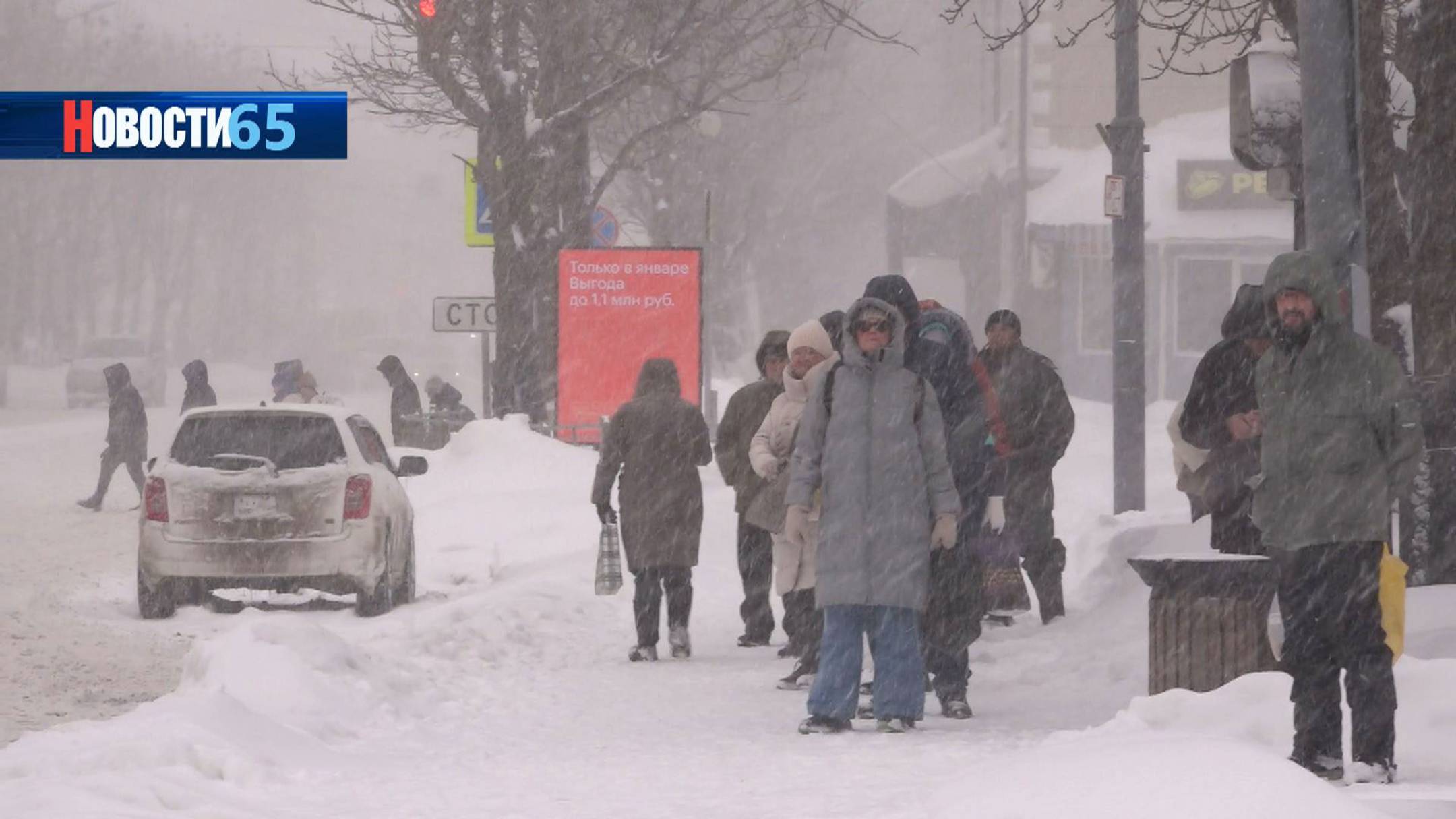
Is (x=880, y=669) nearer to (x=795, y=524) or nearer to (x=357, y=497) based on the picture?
(x=795, y=524)

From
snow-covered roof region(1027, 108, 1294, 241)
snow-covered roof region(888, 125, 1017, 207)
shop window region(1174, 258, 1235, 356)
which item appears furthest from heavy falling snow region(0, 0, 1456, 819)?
snow-covered roof region(888, 125, 1017, 207)

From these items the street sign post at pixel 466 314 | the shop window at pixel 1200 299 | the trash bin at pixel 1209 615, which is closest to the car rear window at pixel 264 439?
the trash bin at pixel 1209 615

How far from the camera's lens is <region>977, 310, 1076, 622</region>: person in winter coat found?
13000 millimetres

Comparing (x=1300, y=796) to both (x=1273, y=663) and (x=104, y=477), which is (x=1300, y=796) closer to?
(x=1273, y=663)

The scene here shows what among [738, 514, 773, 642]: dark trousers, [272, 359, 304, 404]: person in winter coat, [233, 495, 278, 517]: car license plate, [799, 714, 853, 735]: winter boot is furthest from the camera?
[272, 359, 304, 404]: person in winter coat

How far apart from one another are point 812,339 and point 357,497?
5272mm

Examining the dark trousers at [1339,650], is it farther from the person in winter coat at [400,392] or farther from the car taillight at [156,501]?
the person in winter coat at [400,392]

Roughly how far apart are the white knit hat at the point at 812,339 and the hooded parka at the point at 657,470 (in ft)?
7.71

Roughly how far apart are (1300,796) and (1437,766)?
160cm

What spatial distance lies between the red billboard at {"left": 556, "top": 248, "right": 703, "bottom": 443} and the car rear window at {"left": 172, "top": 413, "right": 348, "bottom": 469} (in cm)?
947

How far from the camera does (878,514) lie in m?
9.24

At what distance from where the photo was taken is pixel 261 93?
17219 mm

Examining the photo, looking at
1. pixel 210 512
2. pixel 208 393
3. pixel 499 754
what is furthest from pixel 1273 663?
pixel 208 393

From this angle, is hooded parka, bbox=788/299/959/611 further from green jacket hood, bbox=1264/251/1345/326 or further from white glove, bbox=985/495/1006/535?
green jacket hood, bbox=1264/251/1345/326
